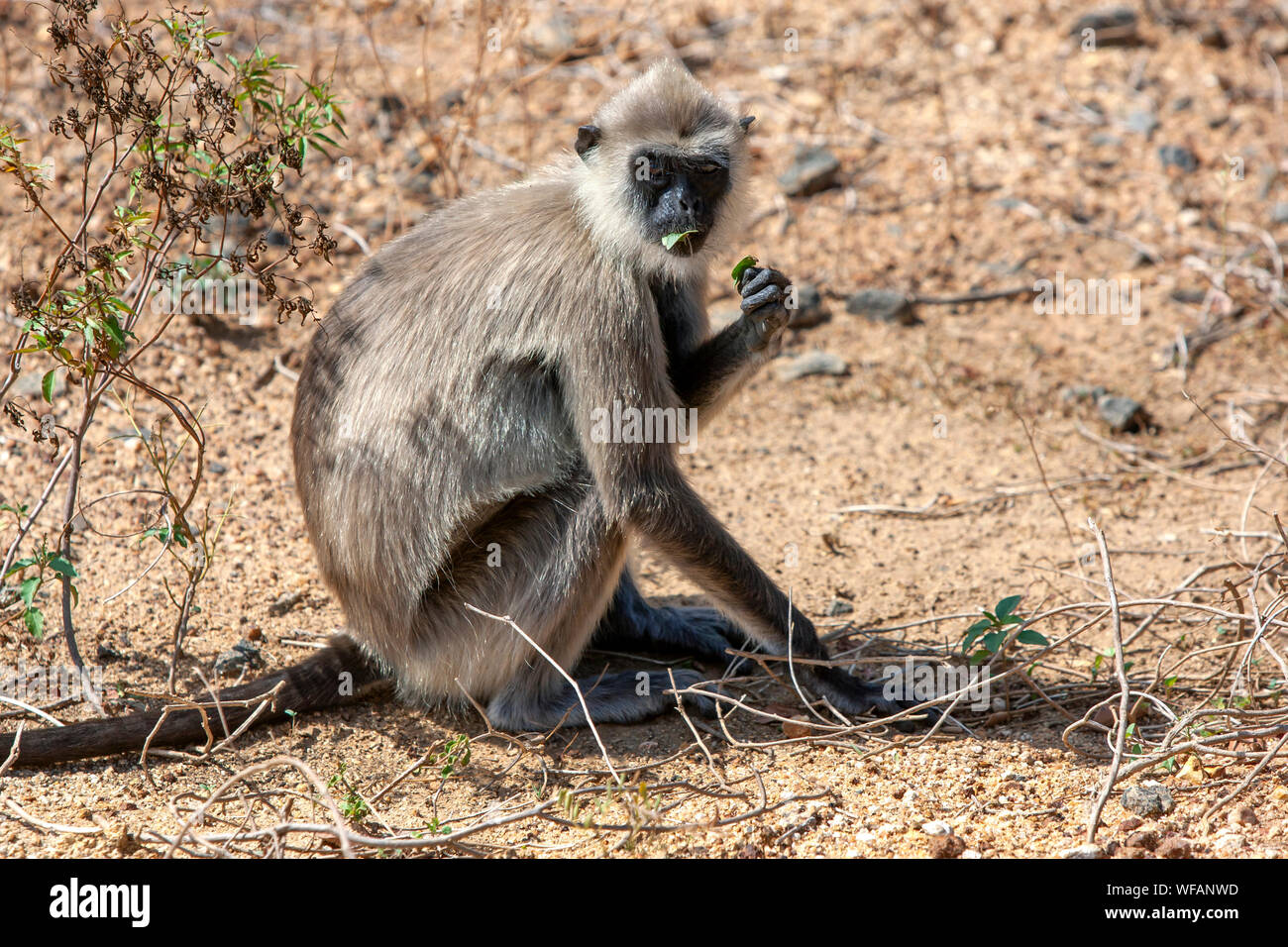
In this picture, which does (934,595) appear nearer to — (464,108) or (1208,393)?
(1208,393)

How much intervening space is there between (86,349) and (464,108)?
12.1 ft

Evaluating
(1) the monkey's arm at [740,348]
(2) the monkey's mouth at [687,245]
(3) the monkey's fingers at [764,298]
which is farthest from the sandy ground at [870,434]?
(2) the monkey's mouth at [687,245]

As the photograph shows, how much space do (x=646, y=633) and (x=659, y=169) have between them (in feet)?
6.49

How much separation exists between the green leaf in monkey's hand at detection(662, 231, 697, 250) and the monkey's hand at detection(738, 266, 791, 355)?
0.34m

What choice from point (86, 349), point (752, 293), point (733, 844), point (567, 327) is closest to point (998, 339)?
point (752, 293)

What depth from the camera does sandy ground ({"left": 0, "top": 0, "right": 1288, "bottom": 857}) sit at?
3.97 meters

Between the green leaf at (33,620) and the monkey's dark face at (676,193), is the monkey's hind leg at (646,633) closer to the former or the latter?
the monkey's dark face at (676,193)

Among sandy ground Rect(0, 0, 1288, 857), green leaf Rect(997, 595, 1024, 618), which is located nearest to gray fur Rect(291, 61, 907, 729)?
sandy ground Rect(0, 0, 1288, 857)

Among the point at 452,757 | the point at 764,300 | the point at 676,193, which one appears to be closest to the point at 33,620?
the point at 452,757

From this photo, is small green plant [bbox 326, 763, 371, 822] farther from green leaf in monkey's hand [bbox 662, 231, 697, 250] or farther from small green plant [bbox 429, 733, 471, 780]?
green leaf in monkey's hand [bbox 662, 231, 697, 250]

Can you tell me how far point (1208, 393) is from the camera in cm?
690

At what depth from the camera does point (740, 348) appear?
4629 mm

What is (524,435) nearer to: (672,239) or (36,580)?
(672,239)

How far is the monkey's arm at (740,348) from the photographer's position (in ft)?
14.5
